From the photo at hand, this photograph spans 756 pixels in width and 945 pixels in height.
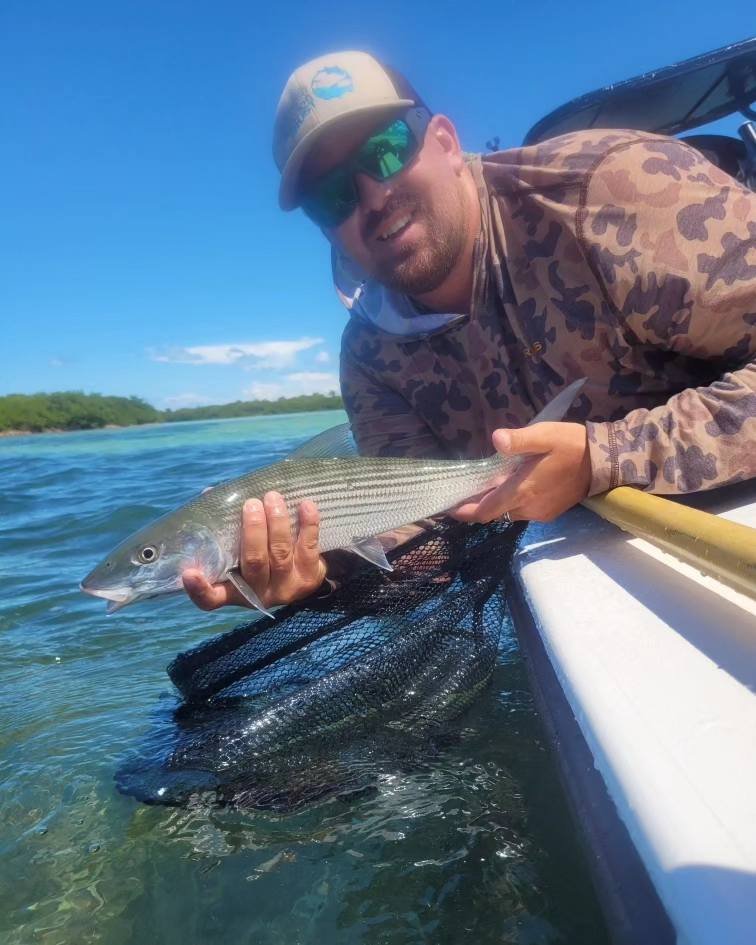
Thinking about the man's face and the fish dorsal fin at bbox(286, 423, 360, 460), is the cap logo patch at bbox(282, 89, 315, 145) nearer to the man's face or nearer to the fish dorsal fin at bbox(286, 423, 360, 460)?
the man's face

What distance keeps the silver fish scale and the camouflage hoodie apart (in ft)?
1.88

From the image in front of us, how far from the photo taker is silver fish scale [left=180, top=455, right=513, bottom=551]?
10.1ft

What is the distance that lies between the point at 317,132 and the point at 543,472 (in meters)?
1.85

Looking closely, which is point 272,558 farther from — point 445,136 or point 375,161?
point 445,136

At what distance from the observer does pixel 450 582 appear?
10.4 ft

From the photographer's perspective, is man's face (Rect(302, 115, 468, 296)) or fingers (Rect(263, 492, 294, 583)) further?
man's face (Rect(302, 115, 468, 296))

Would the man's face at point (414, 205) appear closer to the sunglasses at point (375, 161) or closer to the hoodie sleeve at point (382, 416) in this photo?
the sunglasses at point (375, 161)

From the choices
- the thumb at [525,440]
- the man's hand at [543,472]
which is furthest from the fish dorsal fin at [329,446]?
the thumb at [525,440]

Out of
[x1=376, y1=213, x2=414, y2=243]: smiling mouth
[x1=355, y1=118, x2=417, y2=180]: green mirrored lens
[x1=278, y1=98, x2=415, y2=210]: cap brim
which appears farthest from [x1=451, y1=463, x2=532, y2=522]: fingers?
[x1=278, y1=98, x2=415, y2=210]: cap brim

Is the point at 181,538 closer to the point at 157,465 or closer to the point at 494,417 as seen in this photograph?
the point at 494,417

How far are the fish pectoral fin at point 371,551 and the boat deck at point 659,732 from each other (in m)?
0.86

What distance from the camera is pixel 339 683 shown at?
8.70 feet

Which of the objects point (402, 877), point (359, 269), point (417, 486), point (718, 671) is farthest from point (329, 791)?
point (359, 269)

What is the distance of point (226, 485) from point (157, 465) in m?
17.6
